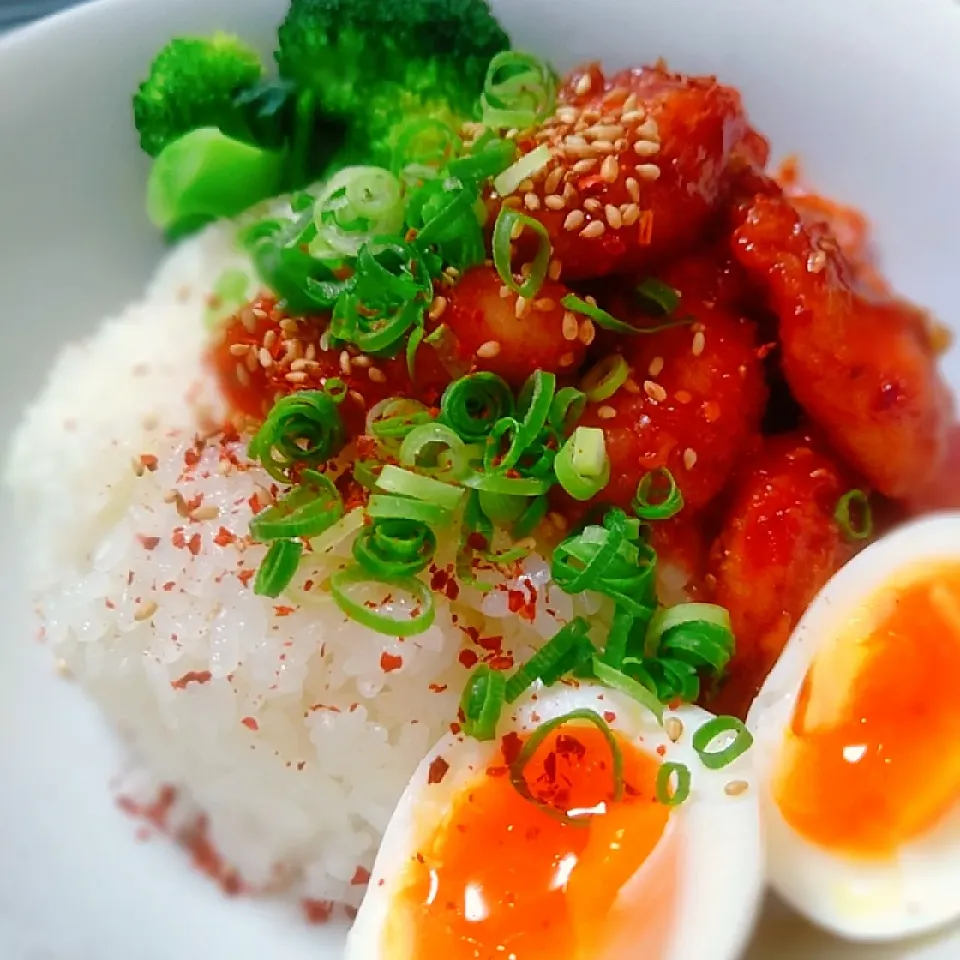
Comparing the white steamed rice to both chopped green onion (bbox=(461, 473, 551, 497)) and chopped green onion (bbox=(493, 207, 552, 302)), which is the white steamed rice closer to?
chopped green onion (bbox=(461, 473, 551, 497))

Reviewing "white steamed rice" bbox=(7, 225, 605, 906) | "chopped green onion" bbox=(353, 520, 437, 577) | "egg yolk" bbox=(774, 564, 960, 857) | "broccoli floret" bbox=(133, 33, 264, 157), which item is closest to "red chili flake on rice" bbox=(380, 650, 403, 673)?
"white steamed rice" bbox=(7, 225, 605, 906)

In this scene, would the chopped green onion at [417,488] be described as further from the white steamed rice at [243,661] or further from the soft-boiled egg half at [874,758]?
the soft-boiled egg half at [874,758]

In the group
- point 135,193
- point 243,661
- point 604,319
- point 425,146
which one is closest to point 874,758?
point 604,319

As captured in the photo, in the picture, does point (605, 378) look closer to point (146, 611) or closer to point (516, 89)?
point (516, 89)

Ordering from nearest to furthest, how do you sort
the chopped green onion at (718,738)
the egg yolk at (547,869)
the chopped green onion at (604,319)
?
the egg yolk at (547,869), the chopped green onion at (718,738), the chopped green onion at (604,319)

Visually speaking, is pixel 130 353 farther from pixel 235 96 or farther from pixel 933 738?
pixel 933 738

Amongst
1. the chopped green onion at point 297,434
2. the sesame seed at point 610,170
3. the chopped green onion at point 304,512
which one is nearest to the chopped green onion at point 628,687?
the chopped green onion at point 304,512
